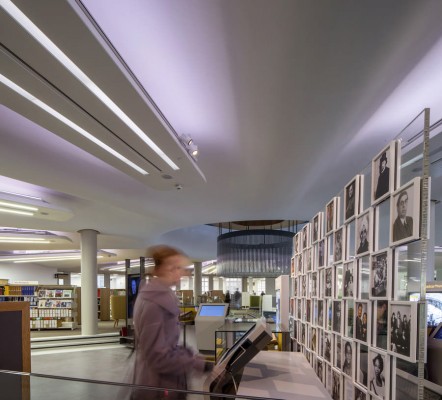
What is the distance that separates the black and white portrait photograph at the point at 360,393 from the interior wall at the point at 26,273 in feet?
76.3

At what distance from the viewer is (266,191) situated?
25.0 feet

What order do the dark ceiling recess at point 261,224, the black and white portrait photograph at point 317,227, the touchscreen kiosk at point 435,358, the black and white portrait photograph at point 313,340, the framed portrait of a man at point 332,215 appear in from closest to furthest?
1. the touchscreen kiosk at point 435,358
2. the framed portrait of a man at point 332,215
3. the black and white portrait photograph at point 317,227
4. the black and white portrait photograph at point 313,340
5. the dark ceiling recess at point 261,224

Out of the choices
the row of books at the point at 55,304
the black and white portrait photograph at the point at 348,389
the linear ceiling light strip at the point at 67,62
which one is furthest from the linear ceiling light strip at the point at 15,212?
the black and white portrait photograph at the point at 348,389

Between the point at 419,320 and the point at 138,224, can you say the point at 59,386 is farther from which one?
the point at 138,224

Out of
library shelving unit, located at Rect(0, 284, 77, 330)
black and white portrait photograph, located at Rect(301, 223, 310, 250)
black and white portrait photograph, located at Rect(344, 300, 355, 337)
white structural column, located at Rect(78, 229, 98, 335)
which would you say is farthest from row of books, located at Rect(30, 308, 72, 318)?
black and white portrait photograph, located at Rect(344, 300, 355, 337)

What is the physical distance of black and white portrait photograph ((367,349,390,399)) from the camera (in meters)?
2.18

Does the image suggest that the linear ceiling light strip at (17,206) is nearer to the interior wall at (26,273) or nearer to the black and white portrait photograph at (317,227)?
the black and white portrait photograph at (317,227)

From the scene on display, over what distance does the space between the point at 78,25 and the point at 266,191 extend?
18.6 feet

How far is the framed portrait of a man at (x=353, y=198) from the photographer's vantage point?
9.12 ft

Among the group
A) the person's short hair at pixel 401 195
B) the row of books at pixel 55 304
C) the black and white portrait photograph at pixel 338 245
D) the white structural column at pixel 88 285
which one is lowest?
the row of books at pixel 55 304

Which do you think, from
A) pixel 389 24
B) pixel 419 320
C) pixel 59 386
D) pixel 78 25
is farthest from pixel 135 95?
pixel 419 320

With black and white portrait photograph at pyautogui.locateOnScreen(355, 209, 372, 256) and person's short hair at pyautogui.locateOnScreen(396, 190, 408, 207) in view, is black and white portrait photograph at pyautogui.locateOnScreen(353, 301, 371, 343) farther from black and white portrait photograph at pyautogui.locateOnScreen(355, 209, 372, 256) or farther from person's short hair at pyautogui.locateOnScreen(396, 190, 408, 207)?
person's short hair at pyautogui.locateOnScreen(396, 190, 408, 207)

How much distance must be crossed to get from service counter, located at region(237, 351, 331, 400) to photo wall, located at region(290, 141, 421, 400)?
0.37 meters

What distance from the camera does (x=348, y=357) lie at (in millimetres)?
2908
